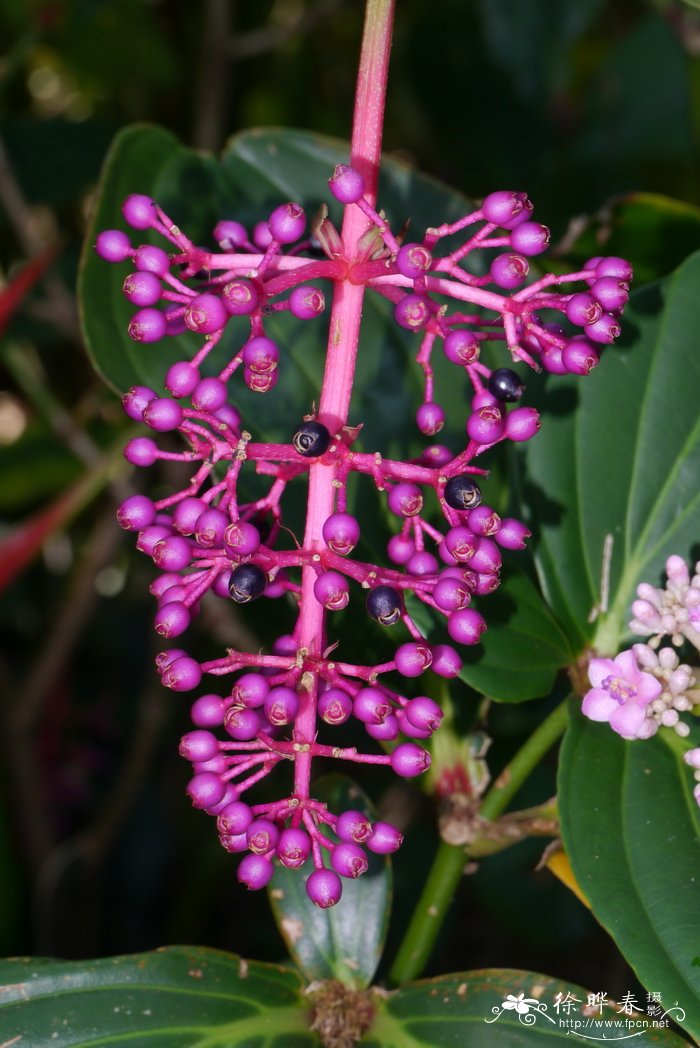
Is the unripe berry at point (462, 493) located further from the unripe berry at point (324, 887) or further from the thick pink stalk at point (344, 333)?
the unripe berry at point (324, 887)

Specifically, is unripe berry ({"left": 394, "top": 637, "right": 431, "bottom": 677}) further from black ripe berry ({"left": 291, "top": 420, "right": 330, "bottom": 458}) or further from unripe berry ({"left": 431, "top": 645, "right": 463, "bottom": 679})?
black ripe berry ({"left": 291, "top": 420, "right": 330, "bottom": 458})

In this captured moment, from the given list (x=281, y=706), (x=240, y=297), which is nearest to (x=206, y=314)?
(x=240, y=297)

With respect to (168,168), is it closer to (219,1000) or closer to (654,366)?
(654,366)

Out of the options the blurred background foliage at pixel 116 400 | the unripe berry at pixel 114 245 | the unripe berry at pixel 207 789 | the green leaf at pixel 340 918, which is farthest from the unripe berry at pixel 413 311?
the blurred background foliage at pixel 116 400

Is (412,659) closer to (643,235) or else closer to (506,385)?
(506,385)

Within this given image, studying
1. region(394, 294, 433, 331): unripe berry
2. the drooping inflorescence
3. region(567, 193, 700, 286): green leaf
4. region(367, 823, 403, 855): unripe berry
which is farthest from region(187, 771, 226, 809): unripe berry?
region(567, 193, 700, 286): green leaf
